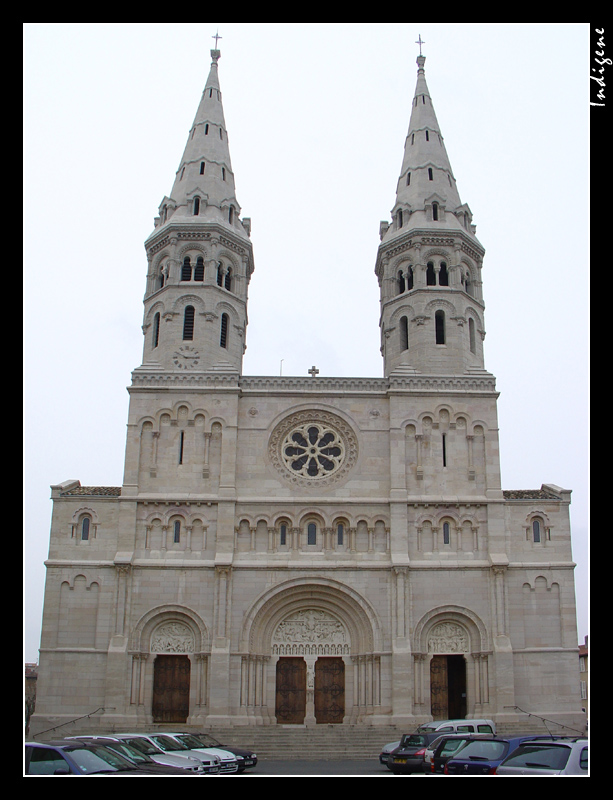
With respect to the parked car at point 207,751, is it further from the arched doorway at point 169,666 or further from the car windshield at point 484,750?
the arched doorway at point 169,666

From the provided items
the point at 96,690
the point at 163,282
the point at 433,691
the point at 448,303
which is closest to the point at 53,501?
the point at 96,690

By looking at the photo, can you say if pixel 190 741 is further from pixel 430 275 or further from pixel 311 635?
pixel 430 275

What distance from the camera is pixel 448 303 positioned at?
132ft

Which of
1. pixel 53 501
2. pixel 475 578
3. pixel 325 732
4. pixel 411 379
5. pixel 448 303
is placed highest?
pixel 448 303

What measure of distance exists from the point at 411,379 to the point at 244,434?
830 centimetres

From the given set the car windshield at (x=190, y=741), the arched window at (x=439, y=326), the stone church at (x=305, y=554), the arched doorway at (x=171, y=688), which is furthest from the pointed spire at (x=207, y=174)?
the car windshield at (x=190, y=741)

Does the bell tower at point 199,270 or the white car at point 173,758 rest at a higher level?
the bell tower at point 199,270

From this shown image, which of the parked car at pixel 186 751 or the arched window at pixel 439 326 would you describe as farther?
the arched window at pixel 439 326

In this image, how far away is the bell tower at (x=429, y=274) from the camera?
39500 millimetres

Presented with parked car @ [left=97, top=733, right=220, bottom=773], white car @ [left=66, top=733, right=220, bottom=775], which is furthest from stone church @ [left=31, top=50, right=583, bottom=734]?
white car @ [left=66, top=733, right=220, bottom=775]

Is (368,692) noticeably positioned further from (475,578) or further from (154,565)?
(154,565)

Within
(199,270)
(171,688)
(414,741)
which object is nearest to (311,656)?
(171,688)

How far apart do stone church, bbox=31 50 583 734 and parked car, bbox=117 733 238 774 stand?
8.79m

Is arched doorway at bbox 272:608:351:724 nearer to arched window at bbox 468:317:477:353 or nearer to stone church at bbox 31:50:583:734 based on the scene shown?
stone church at bbox 31:50:583:734
